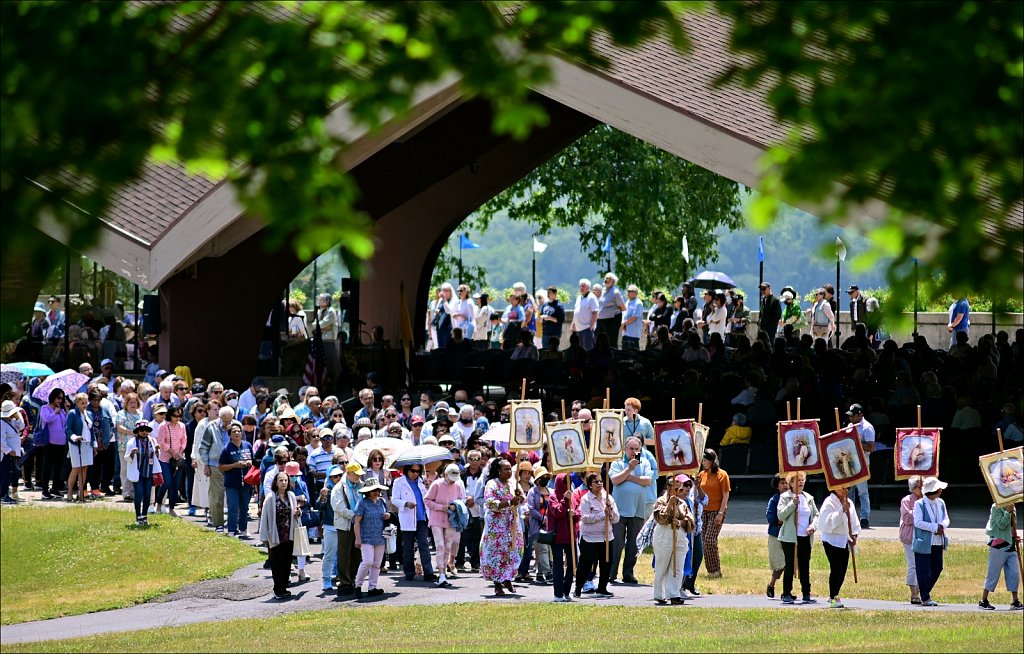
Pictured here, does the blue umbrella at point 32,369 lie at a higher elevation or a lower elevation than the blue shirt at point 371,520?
higher

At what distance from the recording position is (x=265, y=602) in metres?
18.4

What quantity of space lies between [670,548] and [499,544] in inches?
80.4

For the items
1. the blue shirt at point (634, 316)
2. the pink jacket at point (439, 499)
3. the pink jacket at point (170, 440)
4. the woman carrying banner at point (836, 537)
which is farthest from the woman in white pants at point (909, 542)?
the blue shirt at point (634, 316)

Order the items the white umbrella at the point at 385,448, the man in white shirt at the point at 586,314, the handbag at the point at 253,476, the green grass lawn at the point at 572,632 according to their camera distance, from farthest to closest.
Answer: the man in white shirt at the point at 586,314 < the handbag at the point at 253,476 < the white umbrella at the point at 385,448 < the green grass lawn at the point at 572,632

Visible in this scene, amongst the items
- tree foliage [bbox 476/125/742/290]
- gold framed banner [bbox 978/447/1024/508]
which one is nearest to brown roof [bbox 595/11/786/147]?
gold framed banner [bbox 978/447/1024/508]

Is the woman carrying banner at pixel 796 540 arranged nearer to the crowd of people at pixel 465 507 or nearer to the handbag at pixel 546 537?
the crowd of people at pixel 465 507

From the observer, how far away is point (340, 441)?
2109 cm

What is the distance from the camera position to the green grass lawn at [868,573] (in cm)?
1880

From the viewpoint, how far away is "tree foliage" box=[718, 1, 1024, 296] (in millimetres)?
6660

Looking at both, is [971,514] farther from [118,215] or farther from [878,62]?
[878,62]

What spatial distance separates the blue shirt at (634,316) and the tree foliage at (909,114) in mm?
25036

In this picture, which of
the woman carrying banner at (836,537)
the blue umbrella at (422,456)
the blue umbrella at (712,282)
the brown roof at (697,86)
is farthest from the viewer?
the blue umbrella at (712,282)

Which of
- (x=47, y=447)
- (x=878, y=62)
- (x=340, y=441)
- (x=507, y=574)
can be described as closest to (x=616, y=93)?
(x=340, y=441)

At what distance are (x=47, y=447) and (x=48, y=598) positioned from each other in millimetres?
5827
